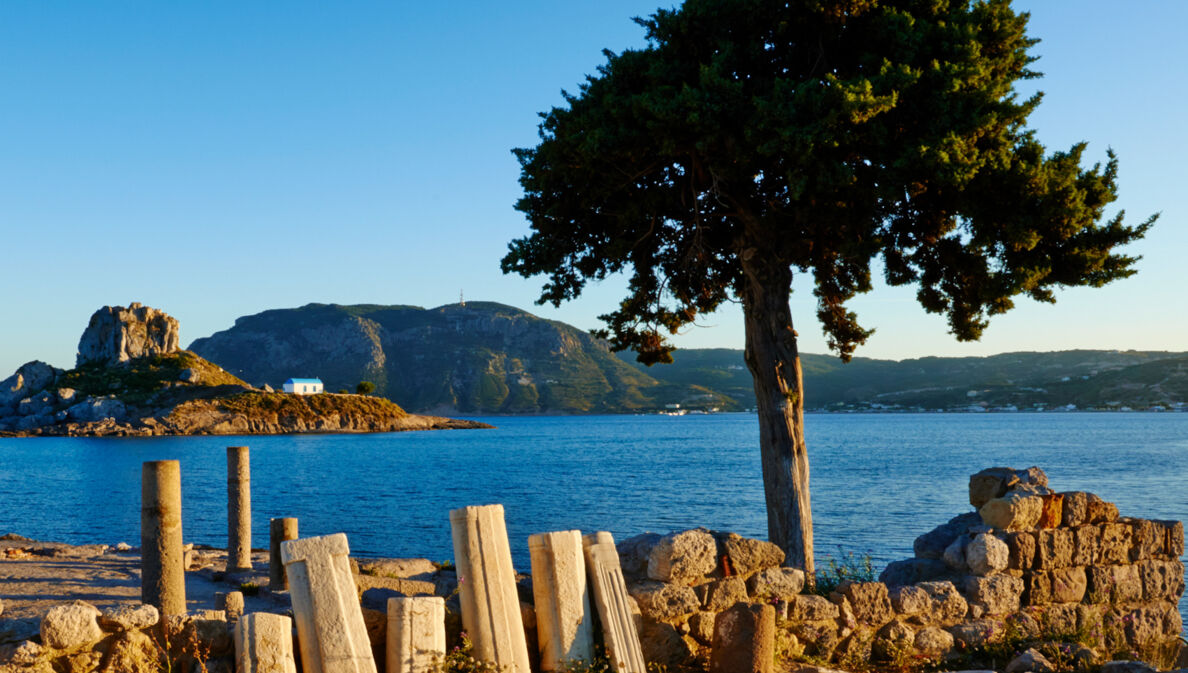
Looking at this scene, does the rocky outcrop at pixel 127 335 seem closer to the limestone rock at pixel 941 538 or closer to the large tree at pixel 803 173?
the large tree at pixel 803 173

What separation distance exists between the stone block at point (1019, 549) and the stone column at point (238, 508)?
37.5 ft

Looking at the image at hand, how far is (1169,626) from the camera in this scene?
33.7ft

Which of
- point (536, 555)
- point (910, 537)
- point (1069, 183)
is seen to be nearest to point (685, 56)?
point (1069, 183)

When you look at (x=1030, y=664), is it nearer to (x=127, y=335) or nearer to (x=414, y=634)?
(x=414, y=634)

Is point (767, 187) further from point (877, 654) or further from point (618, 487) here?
point (618, 487)

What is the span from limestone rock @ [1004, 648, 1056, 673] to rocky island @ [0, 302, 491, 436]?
13934cm

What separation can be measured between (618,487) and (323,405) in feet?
371

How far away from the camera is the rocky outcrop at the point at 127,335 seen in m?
151

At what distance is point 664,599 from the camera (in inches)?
291

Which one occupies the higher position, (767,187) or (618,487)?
(767,187)

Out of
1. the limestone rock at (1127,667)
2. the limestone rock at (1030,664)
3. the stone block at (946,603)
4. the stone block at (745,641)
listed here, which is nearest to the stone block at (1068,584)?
the stone block at (946,603)

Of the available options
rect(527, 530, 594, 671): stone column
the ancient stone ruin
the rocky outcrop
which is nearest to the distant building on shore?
the rocky outcrop

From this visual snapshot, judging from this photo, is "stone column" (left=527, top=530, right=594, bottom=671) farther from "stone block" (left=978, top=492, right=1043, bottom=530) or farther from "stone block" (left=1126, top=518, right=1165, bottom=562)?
"stone block" (left=1126, top=518, right=1165, bottom=562)

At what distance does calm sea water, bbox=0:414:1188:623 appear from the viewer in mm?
34281
